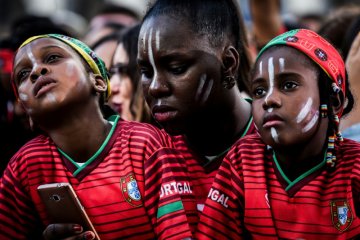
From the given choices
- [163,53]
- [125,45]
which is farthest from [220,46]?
[125,45]

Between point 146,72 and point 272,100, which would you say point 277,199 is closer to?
point 272,100

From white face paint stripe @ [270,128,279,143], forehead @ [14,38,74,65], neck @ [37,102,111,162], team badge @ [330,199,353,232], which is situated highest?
forehead @ [14,38,74,65]

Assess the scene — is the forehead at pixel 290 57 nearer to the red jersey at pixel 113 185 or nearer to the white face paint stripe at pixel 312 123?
the white face paint stripe at pixel 312 123

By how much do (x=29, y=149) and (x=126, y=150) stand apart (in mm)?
398

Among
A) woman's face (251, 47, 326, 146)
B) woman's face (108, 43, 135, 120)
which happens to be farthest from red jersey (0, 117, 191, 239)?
woman's face (108, 43, 135, 120)

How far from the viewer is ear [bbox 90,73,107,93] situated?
2.76 m

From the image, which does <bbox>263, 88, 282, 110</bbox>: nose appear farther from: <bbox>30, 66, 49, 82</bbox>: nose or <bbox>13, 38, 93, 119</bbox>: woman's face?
<bbox>30, 66, 49, 82</bbox>: nose

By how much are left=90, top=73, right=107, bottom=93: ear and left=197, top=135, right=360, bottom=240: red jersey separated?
591 millimetres

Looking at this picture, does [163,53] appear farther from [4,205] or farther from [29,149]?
[4,205]

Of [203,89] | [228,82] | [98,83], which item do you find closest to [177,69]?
[203,89]

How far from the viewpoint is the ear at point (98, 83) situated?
9.05ft

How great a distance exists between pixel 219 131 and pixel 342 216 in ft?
2.17

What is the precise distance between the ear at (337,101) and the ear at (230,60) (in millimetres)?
462

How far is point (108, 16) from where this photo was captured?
7074 millimetres
